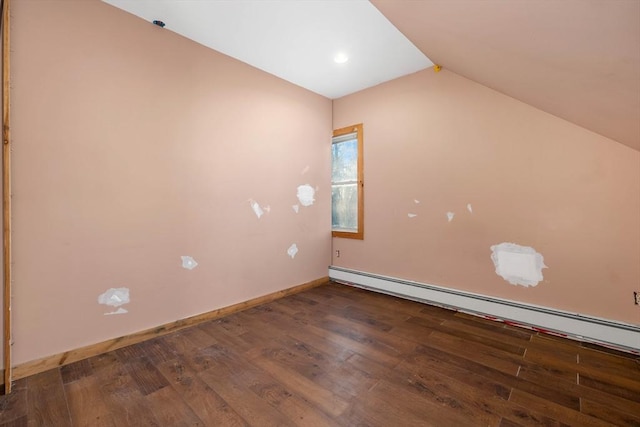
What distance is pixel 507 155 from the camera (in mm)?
2521

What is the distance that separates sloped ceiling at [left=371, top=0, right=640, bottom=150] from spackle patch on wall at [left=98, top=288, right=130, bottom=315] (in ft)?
8.89

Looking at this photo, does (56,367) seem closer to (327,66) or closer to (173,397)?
(173,397)

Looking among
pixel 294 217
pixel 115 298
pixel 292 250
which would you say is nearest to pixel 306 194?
pixel 294 217

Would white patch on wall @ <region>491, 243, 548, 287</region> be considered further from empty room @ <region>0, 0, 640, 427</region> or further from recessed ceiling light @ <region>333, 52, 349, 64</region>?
recessed ceiling light @ <region>333, 52, 349, 64</region>

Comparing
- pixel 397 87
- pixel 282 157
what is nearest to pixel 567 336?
pixel 397 87

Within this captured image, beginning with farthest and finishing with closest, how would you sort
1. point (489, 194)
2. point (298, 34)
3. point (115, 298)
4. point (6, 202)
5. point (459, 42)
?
1. point (489, 194)
2. point (298, 34)
3. point (115, 298)
4. point (459, 42)
5. point (6, 202)

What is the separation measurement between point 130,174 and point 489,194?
10.4 feet

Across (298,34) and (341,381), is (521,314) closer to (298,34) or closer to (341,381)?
(341,381)

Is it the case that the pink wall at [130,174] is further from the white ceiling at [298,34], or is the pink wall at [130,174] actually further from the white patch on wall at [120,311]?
the white ceiling at [298,34]

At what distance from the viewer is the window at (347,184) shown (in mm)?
3631

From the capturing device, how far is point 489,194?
104 inches

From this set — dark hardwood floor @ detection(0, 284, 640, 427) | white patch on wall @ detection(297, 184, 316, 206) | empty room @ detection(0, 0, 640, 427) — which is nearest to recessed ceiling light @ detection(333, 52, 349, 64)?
empty room @ detection(0, 0, 640, 427)

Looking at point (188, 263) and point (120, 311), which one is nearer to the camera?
point (120, 311)

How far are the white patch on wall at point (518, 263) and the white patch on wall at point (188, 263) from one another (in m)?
2.82
